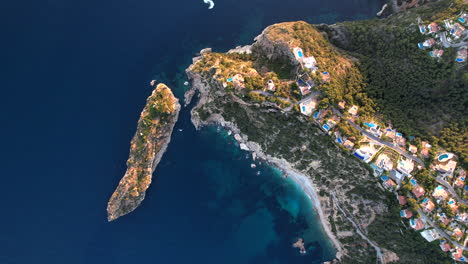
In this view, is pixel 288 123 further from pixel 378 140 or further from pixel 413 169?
pixel 413 169

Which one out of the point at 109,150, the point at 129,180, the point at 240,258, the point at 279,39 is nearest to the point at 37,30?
the point at 109,150

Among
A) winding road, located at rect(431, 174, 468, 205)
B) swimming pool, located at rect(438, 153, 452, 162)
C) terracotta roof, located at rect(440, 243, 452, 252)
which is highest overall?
swimming pool, located at rect(438, 153, 452, 162)

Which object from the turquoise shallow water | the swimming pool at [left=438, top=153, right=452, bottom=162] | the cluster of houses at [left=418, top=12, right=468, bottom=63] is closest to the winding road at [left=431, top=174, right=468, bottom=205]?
the swimming pool at [left=438, top=153, right=452, bottom=162]

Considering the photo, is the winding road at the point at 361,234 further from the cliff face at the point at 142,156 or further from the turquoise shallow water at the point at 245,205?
the cliff face at the point at 142,156

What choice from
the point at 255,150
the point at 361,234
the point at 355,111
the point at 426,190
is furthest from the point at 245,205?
the point at 426,190

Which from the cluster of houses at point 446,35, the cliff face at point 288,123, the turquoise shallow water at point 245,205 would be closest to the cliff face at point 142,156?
the turquoise shallow water at point 245,205

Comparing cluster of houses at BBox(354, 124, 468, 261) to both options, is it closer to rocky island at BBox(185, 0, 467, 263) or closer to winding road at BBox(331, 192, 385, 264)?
rocky island at BBox(185, 0, 467, 263)
